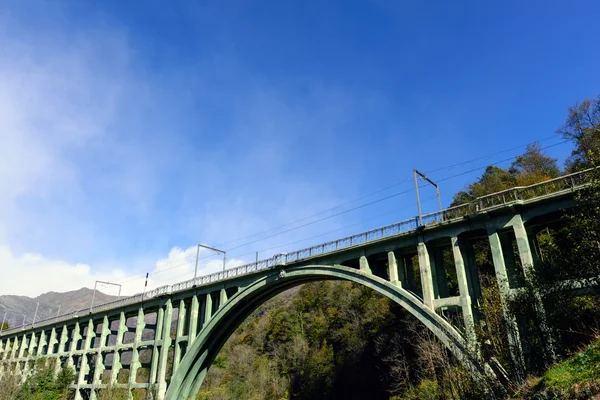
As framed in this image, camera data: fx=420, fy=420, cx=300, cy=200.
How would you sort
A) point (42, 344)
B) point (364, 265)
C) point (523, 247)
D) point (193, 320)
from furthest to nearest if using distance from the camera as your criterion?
point (42, 344) → point (193, 320) → point (364, 265) → point (523, 247)

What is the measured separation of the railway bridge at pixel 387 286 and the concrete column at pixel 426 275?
6 cm

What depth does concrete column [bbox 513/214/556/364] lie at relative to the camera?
1795cm

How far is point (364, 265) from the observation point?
1111 inches

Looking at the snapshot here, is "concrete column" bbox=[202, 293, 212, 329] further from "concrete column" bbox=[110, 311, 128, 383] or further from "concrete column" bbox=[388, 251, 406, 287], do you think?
"concrete column" bbox=[388, 251, 406, 287]

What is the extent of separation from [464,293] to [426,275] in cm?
257

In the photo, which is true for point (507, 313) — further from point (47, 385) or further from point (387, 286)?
point (47, 385)

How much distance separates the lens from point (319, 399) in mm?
48406

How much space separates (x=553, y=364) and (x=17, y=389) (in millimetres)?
48879

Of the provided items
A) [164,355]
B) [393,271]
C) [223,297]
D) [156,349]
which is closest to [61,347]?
[156,349]

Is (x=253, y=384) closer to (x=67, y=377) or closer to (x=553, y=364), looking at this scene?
(x=67, y=377)

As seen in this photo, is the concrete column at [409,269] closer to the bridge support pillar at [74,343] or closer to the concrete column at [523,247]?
the concrete column at [523,247]

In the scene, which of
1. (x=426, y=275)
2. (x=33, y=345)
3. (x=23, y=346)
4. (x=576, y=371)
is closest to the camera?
(x=576, y=371)

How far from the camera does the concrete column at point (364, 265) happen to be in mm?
27984

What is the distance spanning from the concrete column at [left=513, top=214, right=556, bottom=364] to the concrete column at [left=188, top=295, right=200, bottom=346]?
28062 millimetres
